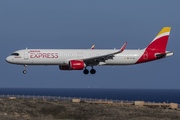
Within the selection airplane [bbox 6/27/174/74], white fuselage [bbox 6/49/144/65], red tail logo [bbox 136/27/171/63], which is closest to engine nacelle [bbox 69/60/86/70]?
airplane [bbox 6/27/174/74]

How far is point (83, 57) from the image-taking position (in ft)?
185

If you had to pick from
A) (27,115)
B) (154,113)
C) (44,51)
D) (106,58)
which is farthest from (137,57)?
(27,115)

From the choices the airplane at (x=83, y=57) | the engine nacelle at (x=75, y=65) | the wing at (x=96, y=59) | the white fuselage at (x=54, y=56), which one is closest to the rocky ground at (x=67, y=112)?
the airplane at (x=83, y=57)

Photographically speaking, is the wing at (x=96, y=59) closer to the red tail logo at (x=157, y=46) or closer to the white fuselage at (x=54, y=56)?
the white fuselage at (x=54, y=56)

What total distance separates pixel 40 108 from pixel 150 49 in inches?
1057

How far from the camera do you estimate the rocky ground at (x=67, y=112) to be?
174ft

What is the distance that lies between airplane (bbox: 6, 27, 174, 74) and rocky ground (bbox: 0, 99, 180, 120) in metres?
7.65

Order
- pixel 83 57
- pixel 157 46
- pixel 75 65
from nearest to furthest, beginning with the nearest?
pixel 75 65
pixel 83 57
pixel 157 46

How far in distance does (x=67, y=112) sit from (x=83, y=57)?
11668mm

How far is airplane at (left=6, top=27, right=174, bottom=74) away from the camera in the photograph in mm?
54438

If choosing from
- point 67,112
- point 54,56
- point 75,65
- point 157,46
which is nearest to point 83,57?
point 75,65

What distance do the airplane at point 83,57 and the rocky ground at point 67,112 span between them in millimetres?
7650

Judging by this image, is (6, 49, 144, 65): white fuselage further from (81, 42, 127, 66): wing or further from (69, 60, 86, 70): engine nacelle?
(69, 60, 86, 70): engine nacelle

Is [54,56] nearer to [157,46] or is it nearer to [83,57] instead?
[83,57]
